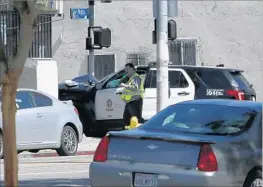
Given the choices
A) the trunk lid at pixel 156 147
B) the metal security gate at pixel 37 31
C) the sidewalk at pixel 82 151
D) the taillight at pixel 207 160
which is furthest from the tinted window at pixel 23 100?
the taillight at pixel 207 160

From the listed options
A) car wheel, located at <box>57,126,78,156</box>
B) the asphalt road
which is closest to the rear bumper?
the asphalt road

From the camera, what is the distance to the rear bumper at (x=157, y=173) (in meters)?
9.57

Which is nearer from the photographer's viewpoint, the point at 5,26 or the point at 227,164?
the point at 227,164

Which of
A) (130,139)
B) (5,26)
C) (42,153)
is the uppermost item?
(5,26)

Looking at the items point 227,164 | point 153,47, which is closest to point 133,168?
point 227,164

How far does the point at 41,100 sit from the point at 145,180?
8.70m

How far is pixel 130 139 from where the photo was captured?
33.1ft

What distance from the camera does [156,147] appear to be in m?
9.89

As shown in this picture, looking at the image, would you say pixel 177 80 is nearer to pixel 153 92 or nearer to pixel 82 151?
pixel 153 92

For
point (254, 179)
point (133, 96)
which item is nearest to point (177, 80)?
point (133, 96)

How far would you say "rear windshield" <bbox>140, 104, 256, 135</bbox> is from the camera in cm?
1051

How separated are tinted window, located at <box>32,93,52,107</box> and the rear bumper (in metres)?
8.05

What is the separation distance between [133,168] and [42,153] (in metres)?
10.4

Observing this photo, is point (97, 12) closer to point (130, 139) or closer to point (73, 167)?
point (73, 167)
